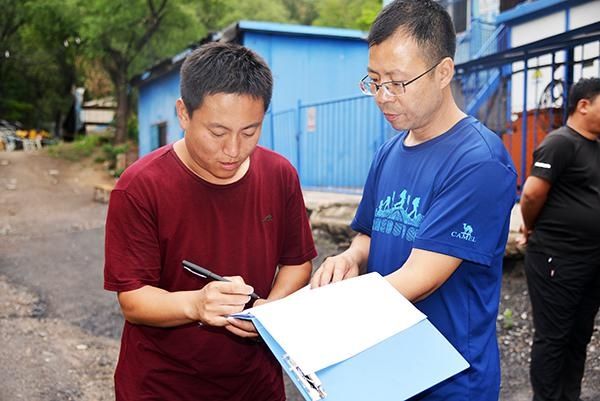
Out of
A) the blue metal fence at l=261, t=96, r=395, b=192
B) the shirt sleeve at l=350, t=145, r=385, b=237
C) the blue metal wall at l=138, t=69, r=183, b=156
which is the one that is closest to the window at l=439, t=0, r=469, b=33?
the blue metal fence at l=261, t=96, r=395, b=192

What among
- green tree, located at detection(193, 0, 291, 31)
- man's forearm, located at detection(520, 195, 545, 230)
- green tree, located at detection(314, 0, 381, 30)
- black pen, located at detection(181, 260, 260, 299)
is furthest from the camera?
green tree, located at detection(314, 0, 381, 30)

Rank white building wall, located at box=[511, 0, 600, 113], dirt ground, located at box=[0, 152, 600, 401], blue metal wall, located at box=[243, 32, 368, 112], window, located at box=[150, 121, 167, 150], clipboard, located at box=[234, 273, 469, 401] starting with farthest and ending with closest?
window, located at box=[150, 121, 167, 150] < blue metal wall, located at box=[243, 32, 368, 112] < white building wall, located at box=[511, 0, 600, 113] < dirt ground, located at box=[0, 152, 600, 401] < clipboard, located at box=[234, 273, 469, 401]

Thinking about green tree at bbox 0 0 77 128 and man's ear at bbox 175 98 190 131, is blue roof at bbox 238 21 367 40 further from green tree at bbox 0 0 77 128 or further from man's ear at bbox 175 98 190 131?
green tree at bbox 0 0 77 128

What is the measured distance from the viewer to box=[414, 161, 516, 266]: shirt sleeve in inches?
65.3

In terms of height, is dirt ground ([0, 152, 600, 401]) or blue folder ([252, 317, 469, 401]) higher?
blue folder ([252, 317, 469, 401])

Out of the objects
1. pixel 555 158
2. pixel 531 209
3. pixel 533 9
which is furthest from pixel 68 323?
pixel 533 9

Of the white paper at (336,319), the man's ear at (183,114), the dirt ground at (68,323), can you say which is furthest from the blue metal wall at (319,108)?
the white paper at (336,319)

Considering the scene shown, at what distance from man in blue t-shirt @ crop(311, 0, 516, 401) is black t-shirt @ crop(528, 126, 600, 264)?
202cm

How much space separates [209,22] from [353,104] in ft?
47.7

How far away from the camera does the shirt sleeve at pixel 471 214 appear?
1.66 metres

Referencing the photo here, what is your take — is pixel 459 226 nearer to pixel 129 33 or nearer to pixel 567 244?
pixel 567 244

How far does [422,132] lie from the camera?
188 centimetres

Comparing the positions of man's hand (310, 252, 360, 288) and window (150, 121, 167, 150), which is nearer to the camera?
man's hand (310, 252, 360, 288)

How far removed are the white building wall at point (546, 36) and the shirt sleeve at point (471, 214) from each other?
7.41 metres
